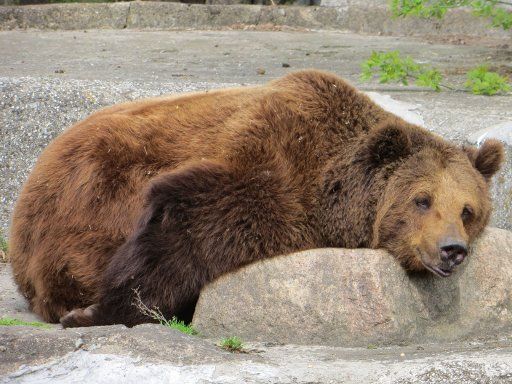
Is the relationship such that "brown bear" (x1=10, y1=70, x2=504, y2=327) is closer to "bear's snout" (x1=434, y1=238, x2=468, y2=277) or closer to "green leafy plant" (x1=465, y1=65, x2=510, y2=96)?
"bear's snout" (x1=434, y1=238, x2=468, y2=277)

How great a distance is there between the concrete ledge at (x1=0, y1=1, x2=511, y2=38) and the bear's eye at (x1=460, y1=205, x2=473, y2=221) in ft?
29.2

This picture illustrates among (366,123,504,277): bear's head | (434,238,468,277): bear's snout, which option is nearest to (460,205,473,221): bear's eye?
(366,123,504,277): bear's head

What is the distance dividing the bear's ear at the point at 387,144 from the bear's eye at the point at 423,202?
0.27 m

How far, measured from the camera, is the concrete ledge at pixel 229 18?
1341 centimetres

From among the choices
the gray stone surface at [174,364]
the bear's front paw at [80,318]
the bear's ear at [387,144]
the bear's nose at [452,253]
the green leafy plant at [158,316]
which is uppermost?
the bear's ear at [387,144]

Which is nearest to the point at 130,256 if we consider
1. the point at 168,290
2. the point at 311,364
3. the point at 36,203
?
the point at 168,290

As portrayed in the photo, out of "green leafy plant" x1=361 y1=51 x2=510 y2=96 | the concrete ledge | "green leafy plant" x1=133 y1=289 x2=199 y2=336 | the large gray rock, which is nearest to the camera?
the large gray rock

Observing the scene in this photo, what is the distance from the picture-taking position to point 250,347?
4.44 metres

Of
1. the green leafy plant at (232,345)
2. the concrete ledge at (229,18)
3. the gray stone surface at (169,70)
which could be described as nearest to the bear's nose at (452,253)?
the green leafy plant at (232,345)

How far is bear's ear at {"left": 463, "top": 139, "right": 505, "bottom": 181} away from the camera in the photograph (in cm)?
522

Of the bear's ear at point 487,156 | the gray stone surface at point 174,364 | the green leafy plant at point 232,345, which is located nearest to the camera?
the gray stone surface at point 174,364

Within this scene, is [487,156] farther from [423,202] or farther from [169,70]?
[169,70]

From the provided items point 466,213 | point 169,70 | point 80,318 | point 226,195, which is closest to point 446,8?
point 169,70

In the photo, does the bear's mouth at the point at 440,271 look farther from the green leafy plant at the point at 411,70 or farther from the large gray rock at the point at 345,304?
the green leafy plant at the point at 411,70
